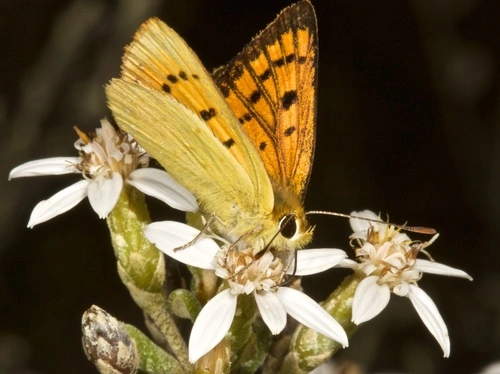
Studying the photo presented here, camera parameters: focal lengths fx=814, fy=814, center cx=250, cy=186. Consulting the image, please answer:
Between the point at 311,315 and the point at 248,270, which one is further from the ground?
the point at 248,270

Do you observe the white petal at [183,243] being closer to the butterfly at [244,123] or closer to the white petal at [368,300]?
the butterfly at [244,123]

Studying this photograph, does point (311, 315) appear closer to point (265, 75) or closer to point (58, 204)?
point (265, 75)

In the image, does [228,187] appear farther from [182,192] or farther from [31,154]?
[31,154]

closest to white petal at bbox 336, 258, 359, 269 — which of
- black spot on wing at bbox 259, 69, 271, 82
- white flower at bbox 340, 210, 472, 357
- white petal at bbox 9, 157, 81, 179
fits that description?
white flower at bbox 340, 210, 472, 357

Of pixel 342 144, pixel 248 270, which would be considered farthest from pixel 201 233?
pixel 342 144

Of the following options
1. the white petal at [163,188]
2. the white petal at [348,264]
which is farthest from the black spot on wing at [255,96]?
the white petal at [348,264]

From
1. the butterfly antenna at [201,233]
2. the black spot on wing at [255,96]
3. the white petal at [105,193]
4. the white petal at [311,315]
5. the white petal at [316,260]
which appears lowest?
the white petal at [311,315]
